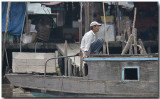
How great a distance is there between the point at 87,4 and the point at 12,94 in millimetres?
4356

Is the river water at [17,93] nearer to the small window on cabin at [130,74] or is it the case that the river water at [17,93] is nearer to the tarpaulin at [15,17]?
the small window on cabin at [130,74]

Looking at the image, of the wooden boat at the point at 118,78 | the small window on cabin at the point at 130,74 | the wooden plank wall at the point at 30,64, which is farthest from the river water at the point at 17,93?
the small window on cabin at the point at 130,74

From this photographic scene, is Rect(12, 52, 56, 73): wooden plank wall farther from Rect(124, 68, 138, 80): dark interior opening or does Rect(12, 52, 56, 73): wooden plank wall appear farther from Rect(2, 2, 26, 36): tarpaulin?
Rect(124, 68, 138, 80): dark interior opening

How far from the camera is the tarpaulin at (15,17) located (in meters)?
18.1

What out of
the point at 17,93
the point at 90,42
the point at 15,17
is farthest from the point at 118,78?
the point at 15,17

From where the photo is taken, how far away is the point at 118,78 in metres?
12.2

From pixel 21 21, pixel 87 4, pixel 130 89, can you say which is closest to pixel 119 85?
pixel 130 89

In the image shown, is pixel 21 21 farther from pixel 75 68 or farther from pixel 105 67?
pixel 105 67

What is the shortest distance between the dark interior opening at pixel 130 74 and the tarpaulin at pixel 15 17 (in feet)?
22.5

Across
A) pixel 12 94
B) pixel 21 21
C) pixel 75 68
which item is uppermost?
pixel 21 21

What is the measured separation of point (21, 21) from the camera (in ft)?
59.8

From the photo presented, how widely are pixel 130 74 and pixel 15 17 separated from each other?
280 inches

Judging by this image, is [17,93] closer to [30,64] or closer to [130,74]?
[30,64]

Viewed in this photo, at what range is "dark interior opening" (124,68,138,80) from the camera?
40.1ft
